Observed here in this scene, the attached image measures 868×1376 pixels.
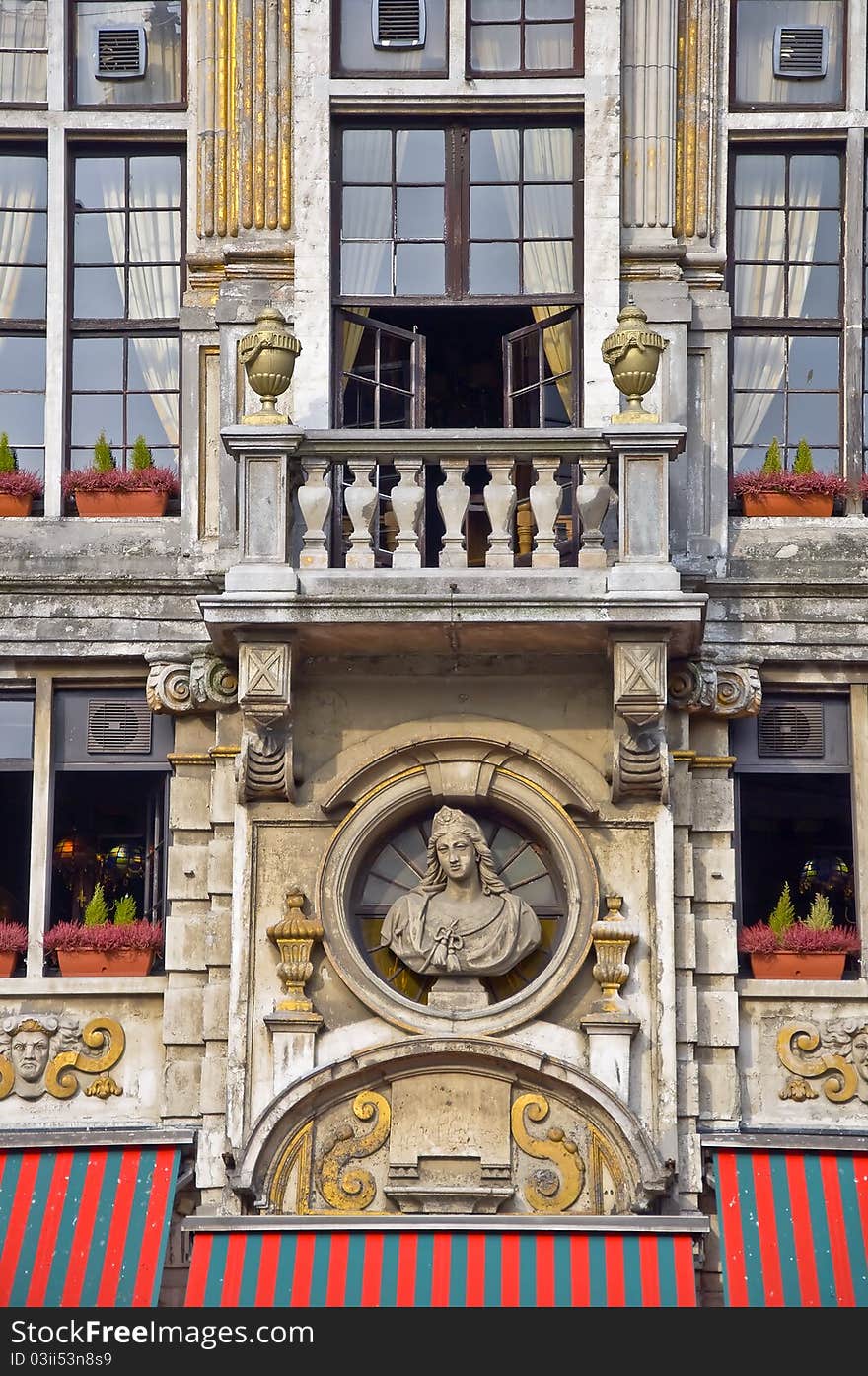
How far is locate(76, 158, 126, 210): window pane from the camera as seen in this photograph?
1827 cm

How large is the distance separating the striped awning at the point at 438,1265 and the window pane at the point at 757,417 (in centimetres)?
541

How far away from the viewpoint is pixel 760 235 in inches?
714

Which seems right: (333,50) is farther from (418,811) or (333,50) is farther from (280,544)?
(418,811)

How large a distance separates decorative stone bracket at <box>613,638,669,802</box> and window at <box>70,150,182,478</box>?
3.67 meters

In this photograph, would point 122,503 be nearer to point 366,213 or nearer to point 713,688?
point 366,213

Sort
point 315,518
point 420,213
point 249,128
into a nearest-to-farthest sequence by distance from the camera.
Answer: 1. point 315,518
2. point 249,128
3. point 420,213

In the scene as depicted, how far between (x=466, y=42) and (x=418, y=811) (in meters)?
5.22

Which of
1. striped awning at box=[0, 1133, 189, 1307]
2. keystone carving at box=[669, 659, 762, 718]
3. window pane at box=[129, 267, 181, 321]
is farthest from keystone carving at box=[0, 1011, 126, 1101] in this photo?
window pane at box=[129, 267, 181, 321]

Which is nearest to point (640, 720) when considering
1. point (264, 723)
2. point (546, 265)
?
point (264, 723)

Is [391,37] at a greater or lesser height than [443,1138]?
greater

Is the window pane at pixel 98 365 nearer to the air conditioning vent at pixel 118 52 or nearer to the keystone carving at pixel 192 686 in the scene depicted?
the air conditioning vent at pixel 118 52

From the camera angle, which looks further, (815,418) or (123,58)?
(123,58)

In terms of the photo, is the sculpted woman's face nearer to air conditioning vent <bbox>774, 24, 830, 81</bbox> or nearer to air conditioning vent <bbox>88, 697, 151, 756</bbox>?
air conditioning vent <bbox>88, 697, 151, 756</bbox>

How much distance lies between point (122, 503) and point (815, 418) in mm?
4722
